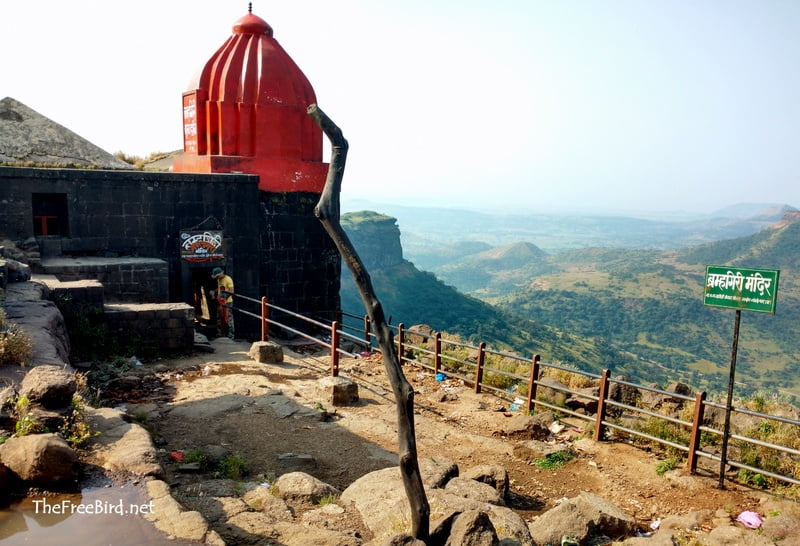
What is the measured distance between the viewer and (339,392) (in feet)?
26.5

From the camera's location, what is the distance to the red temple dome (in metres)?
13.9

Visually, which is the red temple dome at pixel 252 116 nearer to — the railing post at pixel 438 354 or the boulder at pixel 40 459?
the railing post at pixel 438 354

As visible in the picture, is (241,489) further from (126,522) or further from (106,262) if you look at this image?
(106,262)

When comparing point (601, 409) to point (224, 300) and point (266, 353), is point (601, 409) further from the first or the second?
point (224, 300)

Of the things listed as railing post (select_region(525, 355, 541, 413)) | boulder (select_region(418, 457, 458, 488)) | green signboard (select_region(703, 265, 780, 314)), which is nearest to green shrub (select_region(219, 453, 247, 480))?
boulder (select_region(418, 457, 458, 488))

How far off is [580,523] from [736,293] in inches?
117

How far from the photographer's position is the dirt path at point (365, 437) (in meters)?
5.75

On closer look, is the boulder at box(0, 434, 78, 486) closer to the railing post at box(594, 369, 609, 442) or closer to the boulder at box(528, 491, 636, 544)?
the boulder at box(528, 491, 636, 544)

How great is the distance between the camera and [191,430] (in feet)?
21.6

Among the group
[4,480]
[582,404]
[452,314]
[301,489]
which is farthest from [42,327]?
[452,314]

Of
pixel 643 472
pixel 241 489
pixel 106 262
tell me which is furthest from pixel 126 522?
pixel 106 262

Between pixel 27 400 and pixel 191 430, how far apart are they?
220 cm

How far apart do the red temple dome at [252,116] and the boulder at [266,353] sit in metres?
5.12

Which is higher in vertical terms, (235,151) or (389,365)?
(235,151)
